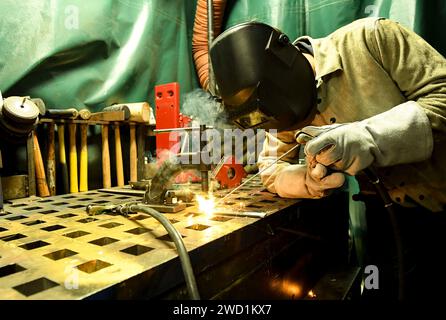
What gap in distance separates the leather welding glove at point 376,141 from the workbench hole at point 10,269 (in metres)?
0.94

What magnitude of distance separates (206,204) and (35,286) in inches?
33.2

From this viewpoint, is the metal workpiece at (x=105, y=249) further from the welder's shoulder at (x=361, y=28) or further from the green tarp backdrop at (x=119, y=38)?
the green tarp backdrop at (x=119, y=38)

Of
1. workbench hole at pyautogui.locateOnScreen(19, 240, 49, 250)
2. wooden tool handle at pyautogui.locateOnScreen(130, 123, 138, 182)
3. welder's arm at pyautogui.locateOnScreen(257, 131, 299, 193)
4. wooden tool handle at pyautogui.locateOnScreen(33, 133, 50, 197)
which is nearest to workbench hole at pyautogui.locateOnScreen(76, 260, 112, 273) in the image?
workbench hole at pyautogui.locateOnScreen(19, 240, 49, 250)

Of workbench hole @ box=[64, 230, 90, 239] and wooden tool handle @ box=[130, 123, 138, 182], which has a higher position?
wooden tool handle @ box=[130, 123, 138, 182]

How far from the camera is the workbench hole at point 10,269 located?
704 mm

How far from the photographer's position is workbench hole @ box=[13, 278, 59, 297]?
0.59 metres

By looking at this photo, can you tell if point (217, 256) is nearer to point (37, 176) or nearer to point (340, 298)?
point (340, 298)

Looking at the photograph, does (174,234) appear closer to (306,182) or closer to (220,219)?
(220,219)

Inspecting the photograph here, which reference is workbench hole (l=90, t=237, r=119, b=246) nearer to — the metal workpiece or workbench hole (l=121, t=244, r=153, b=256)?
the metal workpiece

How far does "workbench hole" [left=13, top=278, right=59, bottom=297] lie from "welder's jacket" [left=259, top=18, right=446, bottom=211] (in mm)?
1255

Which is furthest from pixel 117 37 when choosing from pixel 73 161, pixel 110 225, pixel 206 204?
pixel 110 225

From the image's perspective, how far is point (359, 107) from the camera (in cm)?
134

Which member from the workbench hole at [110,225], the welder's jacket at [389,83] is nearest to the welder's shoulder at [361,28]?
the welder's jacket at [389,83]

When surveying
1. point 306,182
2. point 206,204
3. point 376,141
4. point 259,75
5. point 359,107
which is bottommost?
point 206,204
